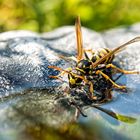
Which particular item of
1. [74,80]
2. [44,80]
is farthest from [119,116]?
[44,80]

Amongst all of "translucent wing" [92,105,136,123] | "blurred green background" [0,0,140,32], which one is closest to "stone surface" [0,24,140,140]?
"translucent wing" [92,105,136,123]

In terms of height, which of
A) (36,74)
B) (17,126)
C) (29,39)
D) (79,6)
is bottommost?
(17,126)

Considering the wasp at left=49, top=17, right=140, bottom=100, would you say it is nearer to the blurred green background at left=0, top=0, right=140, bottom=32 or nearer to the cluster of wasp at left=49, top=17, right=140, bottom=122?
the cluster of wasp at left=49, top=17, right=140, bottom=122

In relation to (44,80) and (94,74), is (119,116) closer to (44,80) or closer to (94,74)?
(94,74)

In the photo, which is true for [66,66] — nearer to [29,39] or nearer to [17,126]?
[29,39]

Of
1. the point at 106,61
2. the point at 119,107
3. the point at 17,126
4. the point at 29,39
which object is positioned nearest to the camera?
the point at 17,126

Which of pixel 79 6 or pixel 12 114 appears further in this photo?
pixel 79 6

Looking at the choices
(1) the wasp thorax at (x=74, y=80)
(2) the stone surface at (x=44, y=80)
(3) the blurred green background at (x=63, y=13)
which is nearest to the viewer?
(2) the stone surface at (x=44, y=80)

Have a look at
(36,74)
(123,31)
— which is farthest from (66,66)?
(123,31)

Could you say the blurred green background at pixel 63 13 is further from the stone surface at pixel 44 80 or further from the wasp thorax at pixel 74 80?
the wasp thorax at pixel 74 80

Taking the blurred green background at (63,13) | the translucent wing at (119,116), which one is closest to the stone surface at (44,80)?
the translucent wing at (119,116)
